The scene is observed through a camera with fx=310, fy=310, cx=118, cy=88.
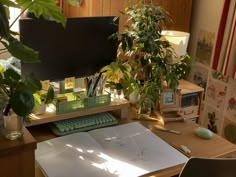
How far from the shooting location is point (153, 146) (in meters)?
1.36

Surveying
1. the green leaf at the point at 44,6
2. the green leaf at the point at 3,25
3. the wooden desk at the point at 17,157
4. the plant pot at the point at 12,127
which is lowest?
the wooden desk at the point at 17,157

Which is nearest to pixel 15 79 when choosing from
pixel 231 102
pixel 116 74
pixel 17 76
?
pixel 17 76

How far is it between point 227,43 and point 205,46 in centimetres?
30

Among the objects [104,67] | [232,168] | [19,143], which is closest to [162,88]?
[104,67]

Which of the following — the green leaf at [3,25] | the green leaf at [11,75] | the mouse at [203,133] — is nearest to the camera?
the green leaf at [3,25]

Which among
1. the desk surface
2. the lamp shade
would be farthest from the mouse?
the lamp shade

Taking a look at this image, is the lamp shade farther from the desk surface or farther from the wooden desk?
the wooden desk

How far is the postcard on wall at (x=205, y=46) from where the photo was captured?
2.44 m

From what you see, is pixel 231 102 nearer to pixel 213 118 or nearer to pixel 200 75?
pixel 213 118

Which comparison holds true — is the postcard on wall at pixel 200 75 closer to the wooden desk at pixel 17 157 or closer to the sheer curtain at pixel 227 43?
the sheer curtain at pixel 227 43

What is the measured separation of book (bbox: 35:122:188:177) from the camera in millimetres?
1163

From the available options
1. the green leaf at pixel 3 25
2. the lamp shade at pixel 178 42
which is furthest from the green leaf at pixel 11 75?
the lamp shade at pixel 178 42

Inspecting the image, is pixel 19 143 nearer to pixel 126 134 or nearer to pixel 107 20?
pixel 126 134

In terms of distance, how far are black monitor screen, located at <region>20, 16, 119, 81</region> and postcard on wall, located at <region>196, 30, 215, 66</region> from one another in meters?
1.10
